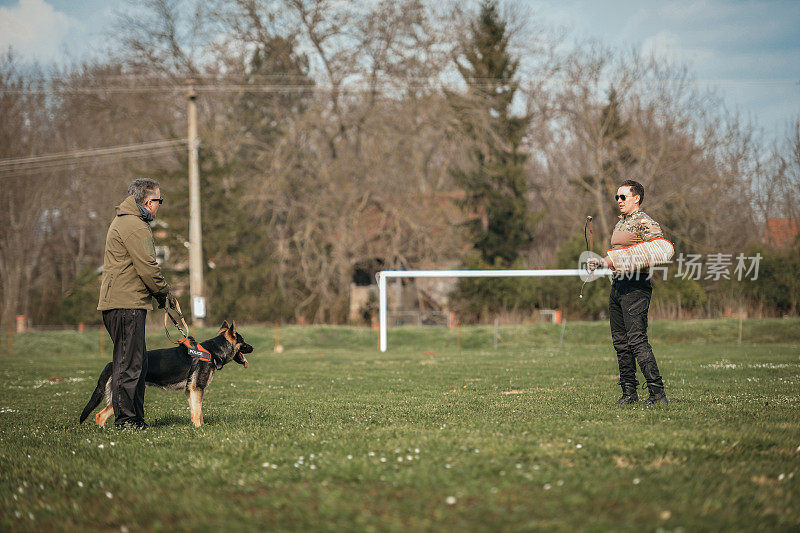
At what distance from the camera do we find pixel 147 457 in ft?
17.9

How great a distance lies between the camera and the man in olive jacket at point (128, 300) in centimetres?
684

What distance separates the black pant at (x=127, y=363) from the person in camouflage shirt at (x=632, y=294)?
4808mm

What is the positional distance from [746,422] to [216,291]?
91.5 ft

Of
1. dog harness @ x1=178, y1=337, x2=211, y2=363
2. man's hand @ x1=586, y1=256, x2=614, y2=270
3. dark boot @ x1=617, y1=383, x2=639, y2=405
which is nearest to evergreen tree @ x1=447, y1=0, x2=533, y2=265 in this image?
dark boot @ x1=617, y1=383, x2=639, y2=405

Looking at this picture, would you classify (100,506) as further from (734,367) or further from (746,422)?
(734,367)

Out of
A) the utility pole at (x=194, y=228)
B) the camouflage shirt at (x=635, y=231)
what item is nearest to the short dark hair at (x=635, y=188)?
the camouflage shirt at (x=635, y=231)

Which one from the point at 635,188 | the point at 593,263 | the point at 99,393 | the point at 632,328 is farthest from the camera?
the point at 635,188

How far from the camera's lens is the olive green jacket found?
687cm

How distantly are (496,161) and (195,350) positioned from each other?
98.7ft

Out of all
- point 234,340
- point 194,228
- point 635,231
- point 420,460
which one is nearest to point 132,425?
point 234,340

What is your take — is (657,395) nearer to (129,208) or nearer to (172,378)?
(172,378)

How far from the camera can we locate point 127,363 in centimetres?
681

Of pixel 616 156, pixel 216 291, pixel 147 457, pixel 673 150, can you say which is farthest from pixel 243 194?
pixel 147 457

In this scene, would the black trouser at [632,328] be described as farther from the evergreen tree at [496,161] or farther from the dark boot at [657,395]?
the evergreen tree at [496,161]
